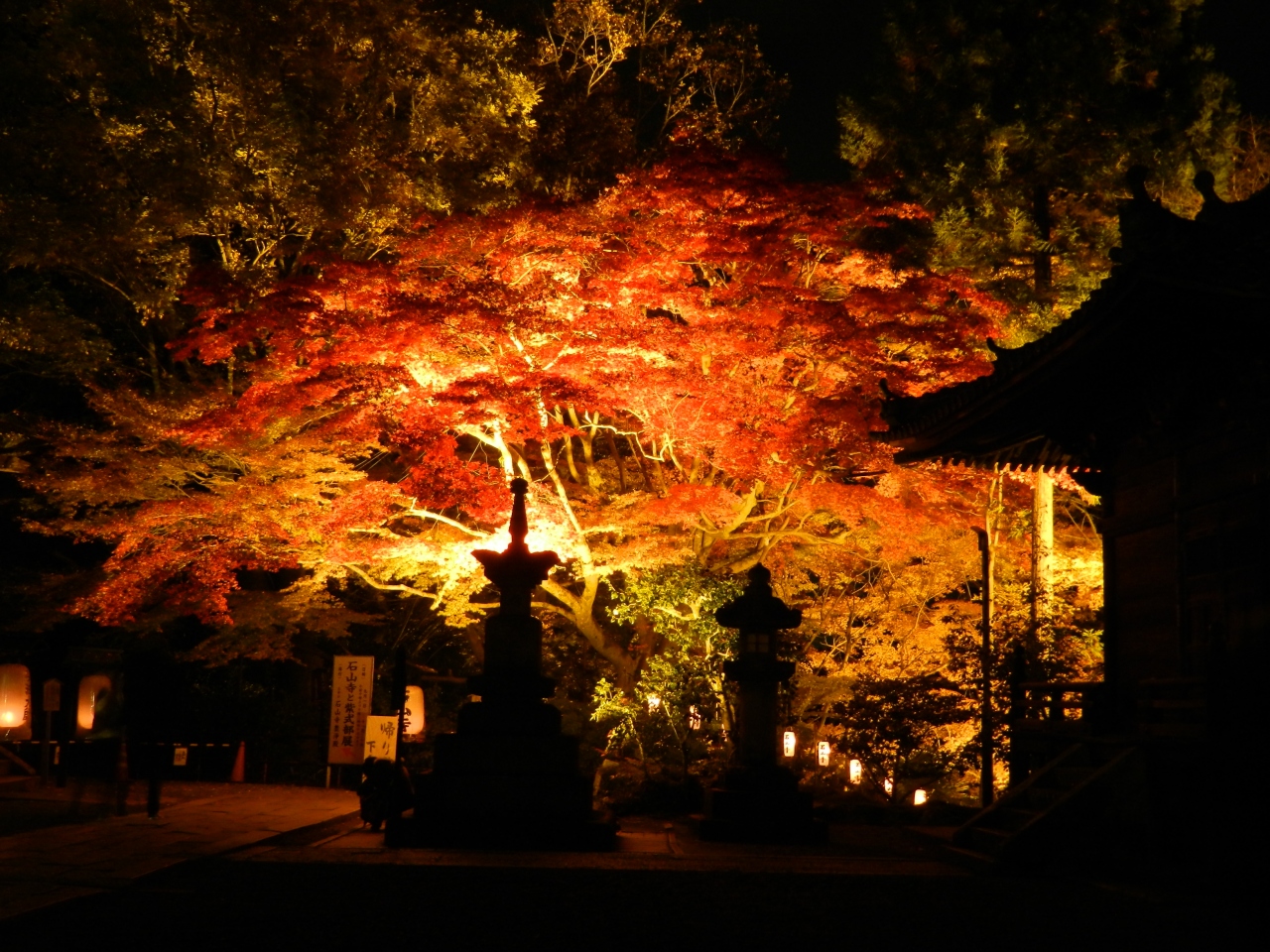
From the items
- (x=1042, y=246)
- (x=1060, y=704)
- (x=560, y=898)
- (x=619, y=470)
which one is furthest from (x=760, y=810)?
(x=1042, y=246)

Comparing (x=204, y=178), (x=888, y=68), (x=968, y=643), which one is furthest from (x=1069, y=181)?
(x=204, y=178)

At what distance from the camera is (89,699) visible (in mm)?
17828

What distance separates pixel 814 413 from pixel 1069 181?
6939mm

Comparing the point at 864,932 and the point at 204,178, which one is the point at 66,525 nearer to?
the point at 204,178

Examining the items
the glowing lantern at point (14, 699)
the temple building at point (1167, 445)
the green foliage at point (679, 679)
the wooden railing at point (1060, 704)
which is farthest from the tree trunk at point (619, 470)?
the glowing lantern at point (14, 699)

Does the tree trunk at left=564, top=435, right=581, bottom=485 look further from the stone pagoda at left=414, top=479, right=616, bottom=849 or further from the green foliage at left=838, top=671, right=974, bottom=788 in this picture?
the stone pagoda at left=414, top=479, right=616, bottom=849

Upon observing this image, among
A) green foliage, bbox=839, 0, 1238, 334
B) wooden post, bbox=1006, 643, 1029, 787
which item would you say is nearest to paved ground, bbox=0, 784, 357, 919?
wooden post, bbox=1006, 643, 1029, 787

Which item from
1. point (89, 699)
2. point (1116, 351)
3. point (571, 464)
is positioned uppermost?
point (571, 464)

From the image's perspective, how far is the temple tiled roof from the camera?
8000 mm

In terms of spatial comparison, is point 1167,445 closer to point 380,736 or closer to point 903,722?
point 903,722

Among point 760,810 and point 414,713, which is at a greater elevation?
point 414,713

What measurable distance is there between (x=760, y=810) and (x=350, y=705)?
30.0ft

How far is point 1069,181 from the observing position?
18281mm

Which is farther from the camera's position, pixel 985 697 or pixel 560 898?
pixel 985 697
